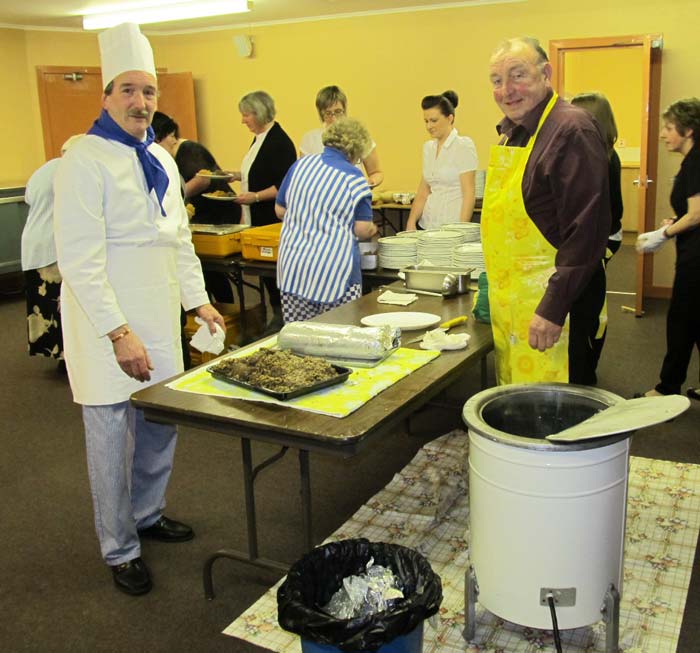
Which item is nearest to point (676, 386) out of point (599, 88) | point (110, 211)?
point (110, 211)

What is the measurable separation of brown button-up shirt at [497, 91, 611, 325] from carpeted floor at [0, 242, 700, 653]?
1.01 metres

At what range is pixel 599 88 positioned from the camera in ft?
31.5

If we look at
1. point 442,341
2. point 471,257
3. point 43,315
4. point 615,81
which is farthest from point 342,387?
point 615,81

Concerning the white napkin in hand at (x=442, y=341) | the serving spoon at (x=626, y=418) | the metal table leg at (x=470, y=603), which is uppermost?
the white napkin in hand at (x=442, y=341)

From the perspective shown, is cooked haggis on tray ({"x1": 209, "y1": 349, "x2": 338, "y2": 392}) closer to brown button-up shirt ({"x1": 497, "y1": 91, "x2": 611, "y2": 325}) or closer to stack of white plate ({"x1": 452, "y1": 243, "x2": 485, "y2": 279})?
brown button-up shirt ({"x1": 497, "y1": 91, "x2": 611, "y2": 325})

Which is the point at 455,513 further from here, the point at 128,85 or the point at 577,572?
the point at 128,85

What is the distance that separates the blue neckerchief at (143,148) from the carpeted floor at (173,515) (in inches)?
46.4

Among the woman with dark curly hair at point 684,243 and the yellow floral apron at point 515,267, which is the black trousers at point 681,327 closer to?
the woman with dark curly hair at point 684,243

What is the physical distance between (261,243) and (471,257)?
4.65 ft

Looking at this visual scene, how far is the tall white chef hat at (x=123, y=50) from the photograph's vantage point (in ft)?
7.39

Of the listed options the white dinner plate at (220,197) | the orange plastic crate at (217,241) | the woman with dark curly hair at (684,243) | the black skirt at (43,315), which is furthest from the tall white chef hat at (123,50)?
the white dinner plate at (220,197)

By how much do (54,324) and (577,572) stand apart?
11.8ft

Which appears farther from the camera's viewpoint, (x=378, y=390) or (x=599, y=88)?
(x=599, y=88)

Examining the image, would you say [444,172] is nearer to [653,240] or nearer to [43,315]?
[653,240]
